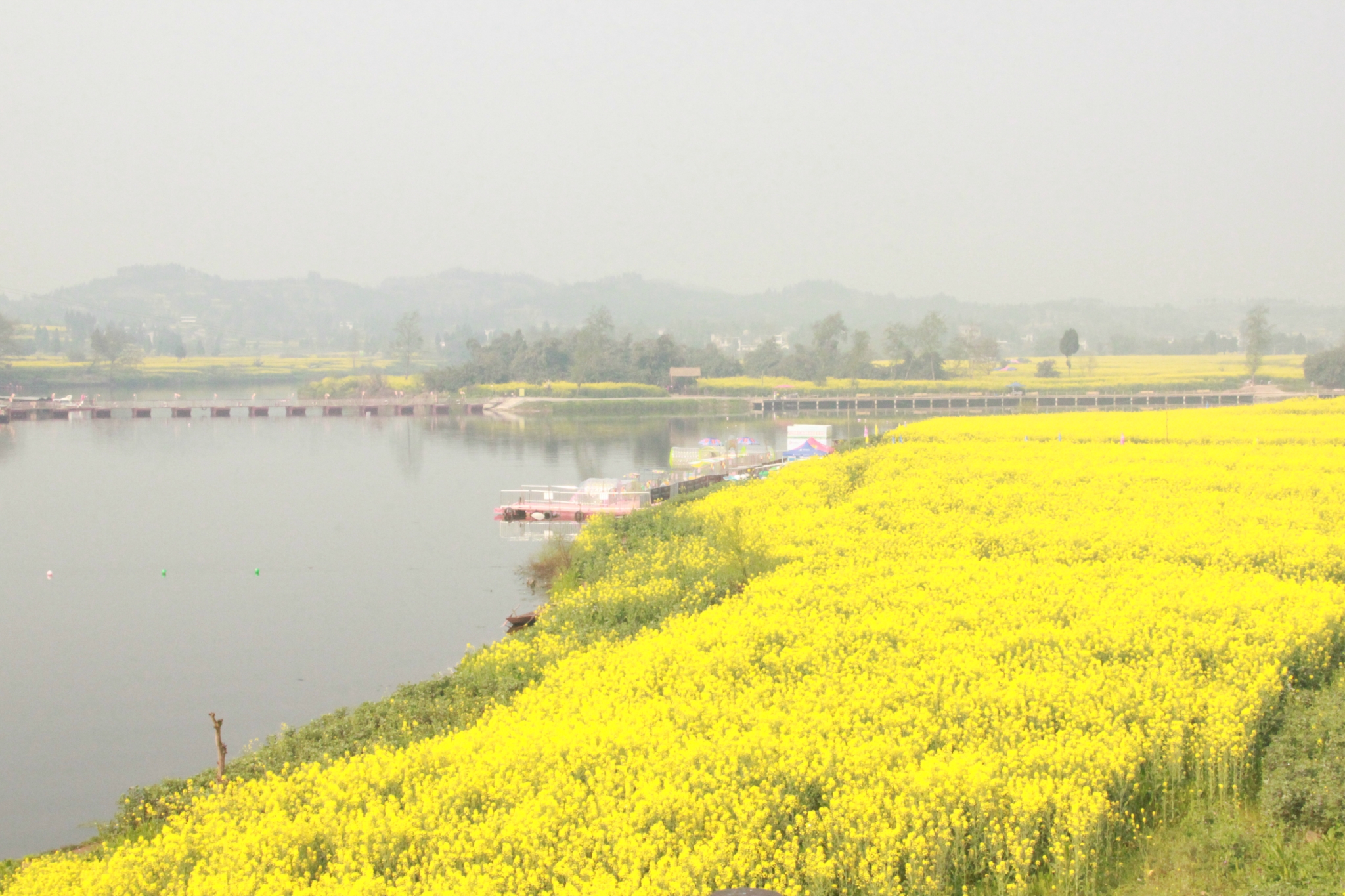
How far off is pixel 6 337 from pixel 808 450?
351 ft

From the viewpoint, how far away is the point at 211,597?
29.1 m

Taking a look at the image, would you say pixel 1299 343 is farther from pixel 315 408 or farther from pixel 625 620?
pixel 625 620

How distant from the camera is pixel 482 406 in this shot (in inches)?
4072

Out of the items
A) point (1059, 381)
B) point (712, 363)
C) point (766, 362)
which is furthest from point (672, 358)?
point (1059, 381)

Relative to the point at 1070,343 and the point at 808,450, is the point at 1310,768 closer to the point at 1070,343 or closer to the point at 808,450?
the point at 808,450

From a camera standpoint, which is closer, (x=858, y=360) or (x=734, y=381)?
(x=734, y=381)

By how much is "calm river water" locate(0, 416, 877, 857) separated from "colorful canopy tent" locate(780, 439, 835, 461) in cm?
1230

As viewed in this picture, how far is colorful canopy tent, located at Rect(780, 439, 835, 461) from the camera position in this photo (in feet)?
143

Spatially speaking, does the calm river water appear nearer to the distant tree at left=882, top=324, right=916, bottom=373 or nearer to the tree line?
the tree line

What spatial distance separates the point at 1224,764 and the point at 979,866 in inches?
108

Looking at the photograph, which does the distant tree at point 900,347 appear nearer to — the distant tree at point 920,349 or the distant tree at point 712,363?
the distant tree at point 920,349

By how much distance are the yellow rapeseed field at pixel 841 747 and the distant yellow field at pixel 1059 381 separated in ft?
306

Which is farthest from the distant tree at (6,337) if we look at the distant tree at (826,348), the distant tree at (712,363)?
the distant tree at (826,348)

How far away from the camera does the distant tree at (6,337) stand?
116 meters
